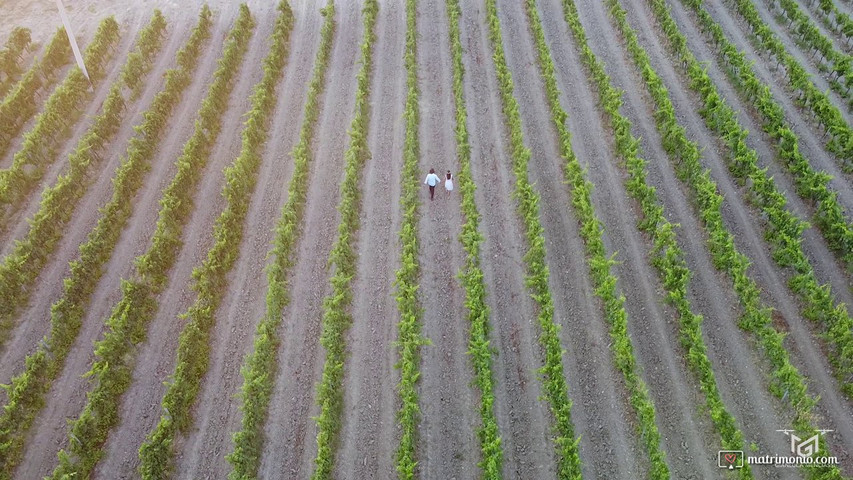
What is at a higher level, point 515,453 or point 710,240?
point 710,240

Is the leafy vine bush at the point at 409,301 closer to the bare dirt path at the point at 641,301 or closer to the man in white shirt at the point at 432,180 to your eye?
the man in white shirt at the point at 432,180

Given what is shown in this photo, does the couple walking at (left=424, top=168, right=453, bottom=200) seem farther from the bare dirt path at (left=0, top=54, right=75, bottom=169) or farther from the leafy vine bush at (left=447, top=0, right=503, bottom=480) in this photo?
the bare dirt path at (left=0, top=54, right=75, bottom=169)

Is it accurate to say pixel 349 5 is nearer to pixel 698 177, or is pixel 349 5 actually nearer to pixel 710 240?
pixel 698 177

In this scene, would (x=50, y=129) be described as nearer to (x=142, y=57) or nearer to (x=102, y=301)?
(x=142, y=57)

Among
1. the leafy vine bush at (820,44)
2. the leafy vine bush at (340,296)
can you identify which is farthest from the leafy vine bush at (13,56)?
the leafy vine bush at (820,44)

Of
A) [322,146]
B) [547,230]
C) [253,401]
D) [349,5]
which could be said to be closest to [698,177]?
[547,230]

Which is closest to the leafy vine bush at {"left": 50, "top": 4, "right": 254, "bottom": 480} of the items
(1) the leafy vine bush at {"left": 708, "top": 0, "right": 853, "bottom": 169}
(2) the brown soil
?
(2) the brown soil

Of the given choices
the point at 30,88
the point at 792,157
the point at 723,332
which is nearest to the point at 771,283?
the point at 723,332
